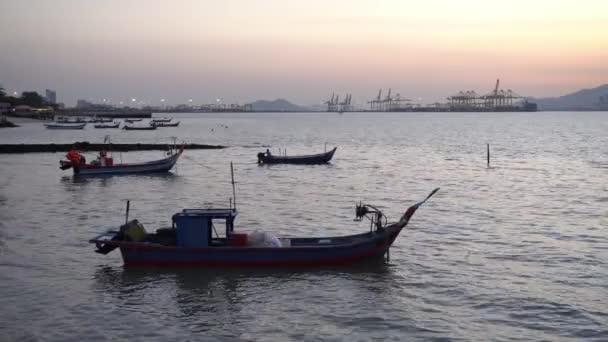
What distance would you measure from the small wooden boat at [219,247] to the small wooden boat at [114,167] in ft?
70.4

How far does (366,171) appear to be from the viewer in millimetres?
42781

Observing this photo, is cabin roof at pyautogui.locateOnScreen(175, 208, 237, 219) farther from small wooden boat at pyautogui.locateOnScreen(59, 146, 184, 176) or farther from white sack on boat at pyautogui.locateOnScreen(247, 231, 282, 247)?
small wooden boat at pyautogui.locateOnScreen(59, 146, 184, 176)

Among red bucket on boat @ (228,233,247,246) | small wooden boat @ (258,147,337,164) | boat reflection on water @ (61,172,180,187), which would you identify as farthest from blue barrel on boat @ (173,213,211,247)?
small wooden boat @ (258,147,337,164)

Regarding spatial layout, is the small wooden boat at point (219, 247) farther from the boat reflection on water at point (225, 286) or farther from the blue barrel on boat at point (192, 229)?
the boat reflection on water at point (225, 286)

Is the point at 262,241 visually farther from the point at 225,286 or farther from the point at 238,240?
the point at 225,286

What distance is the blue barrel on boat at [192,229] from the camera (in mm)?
15453

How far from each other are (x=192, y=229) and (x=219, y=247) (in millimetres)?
819

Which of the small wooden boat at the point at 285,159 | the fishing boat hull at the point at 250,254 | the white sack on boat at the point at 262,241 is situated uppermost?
the small wooden boat at the point at 285,159

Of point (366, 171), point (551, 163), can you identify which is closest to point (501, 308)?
point (366, 171)

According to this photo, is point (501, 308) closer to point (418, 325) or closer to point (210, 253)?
point (418, 325)

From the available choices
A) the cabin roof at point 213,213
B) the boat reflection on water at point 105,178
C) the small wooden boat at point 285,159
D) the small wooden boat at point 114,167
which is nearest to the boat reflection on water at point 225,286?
the cabin roof at point 213,213

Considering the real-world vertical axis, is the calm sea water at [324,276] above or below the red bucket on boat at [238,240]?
below

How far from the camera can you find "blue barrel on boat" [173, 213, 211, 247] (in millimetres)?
15453

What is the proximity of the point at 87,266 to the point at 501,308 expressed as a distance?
10244mm
